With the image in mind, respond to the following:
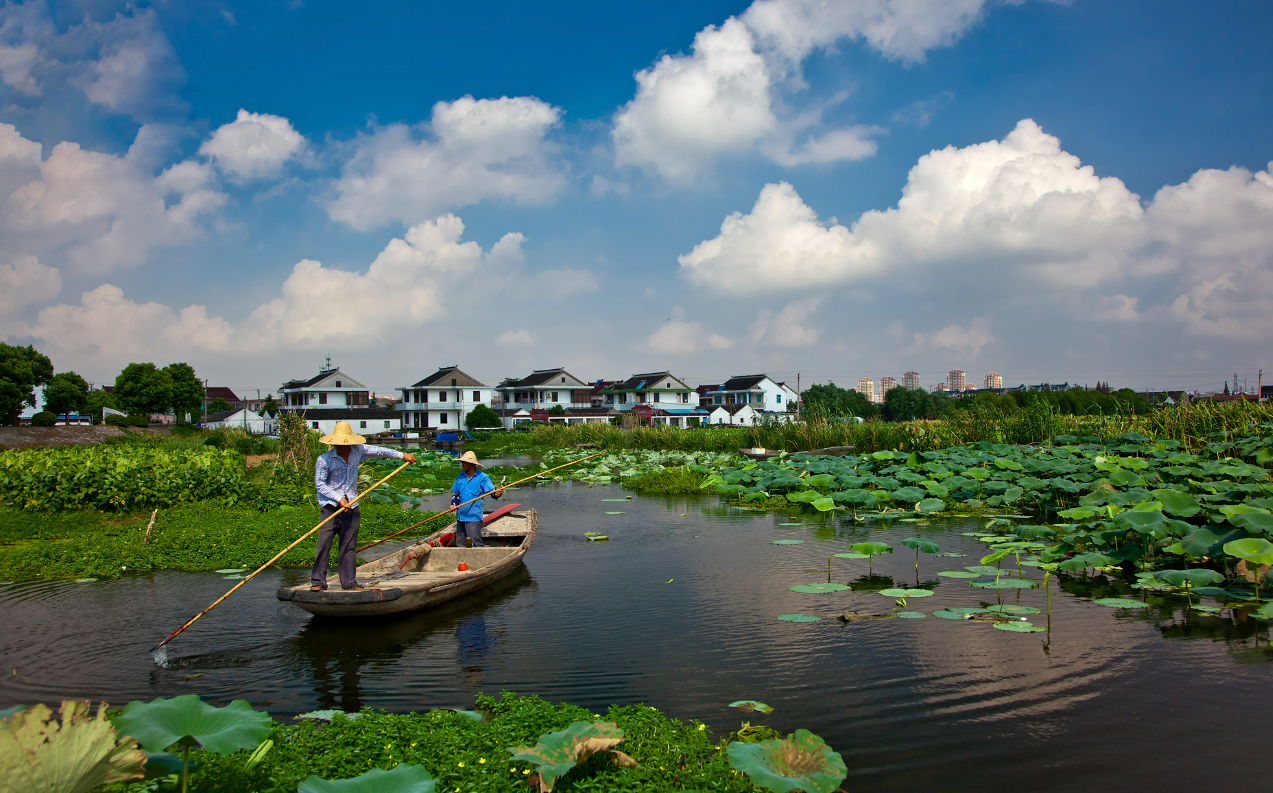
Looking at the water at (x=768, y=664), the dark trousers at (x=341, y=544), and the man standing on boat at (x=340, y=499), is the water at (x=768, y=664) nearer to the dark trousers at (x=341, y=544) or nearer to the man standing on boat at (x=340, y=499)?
the dark trousers at (x=341, y=544)

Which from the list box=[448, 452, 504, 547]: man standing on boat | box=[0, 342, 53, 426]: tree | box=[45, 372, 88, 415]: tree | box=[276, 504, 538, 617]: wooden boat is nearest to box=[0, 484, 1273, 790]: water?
box=[276, 504, 538, 617]: wooden boat

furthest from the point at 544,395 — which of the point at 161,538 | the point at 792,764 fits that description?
the point at 792,764

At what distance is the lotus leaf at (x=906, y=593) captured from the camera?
7337 millimetres

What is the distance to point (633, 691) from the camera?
523cm

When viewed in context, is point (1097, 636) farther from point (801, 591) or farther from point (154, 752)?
point (154, 752)

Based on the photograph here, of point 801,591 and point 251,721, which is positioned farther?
point 801,591

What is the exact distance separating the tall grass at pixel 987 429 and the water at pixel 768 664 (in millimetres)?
12192

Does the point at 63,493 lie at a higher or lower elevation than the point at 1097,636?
higher

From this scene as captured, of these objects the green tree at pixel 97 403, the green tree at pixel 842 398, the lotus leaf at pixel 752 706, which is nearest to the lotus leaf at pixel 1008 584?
the lotus leaf at pixel 752 706

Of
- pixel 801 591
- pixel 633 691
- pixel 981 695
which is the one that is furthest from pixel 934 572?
pixel 633 691

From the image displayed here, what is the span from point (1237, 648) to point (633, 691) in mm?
5193

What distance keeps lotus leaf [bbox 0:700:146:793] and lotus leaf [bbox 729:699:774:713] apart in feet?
11.6

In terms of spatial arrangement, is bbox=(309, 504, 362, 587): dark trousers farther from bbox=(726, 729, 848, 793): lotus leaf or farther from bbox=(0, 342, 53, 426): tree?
bbox=(0, 342, 53, 426): tree

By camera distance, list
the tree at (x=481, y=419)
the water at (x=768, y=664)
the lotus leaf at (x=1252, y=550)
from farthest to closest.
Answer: the tree at (x=481, y=419)
the lotus leaf at (x=1252, y=550)
the water at (x=768, y=664)
